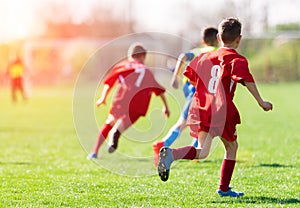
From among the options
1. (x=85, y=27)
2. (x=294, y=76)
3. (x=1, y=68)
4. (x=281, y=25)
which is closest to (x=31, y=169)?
(x=294, y=76)

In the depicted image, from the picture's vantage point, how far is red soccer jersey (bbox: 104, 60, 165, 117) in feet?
25.7

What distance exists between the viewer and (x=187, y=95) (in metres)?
7.68

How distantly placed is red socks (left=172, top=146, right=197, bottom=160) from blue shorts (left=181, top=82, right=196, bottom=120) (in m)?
2.39

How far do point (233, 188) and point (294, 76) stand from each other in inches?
1247

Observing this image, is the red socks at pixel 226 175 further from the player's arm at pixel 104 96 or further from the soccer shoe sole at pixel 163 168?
the player's arm at pixel 104 96

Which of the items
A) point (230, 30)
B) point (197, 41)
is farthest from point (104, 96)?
point (197, 41)

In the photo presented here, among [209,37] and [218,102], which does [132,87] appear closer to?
[209,37]

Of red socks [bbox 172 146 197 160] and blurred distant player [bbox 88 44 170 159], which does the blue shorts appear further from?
red socks [bbox 172 146 197 160]

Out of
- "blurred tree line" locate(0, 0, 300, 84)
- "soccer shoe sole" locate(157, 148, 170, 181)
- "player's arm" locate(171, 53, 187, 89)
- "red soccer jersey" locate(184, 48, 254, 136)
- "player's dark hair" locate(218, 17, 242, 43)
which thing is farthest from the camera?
"blurred tree line" locate(0, 0, 300, 84)

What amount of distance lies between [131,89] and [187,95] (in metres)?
0.76

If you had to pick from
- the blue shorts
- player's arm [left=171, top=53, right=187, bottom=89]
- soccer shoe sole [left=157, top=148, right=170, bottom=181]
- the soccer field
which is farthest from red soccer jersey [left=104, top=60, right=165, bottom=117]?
soccer shoe sole [left=157, top=148, right=170, bottom=181]

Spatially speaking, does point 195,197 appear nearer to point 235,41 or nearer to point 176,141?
point 235,41

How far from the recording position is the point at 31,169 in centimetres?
689

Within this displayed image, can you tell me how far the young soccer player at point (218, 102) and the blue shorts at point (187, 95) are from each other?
2210 millimetres
